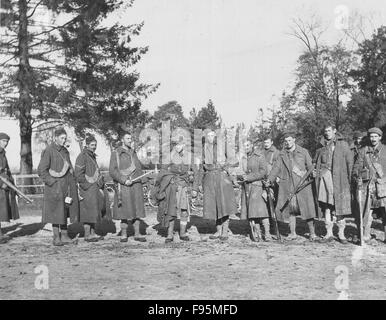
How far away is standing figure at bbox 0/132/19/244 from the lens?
9562 mm

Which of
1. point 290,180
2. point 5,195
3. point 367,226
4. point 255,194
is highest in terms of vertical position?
point 290,180

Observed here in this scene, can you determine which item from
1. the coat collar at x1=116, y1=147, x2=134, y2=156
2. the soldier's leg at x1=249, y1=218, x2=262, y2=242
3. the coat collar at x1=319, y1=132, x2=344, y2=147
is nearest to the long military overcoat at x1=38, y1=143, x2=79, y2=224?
the coat collar at x1=116, y1=147, x2=134, y2=156

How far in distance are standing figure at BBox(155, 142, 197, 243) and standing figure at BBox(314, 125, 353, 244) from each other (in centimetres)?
235

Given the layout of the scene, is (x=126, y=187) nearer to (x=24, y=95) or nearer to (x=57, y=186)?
(x=57, y=186)

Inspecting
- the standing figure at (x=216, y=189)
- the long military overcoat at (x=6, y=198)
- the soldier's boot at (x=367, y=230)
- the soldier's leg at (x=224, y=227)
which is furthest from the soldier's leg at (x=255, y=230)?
the long military overcoat at (x=6, y=198)

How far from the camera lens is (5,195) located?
9.64 metres

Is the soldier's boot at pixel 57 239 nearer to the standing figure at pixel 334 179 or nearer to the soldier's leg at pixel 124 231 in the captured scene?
the soldier's leg at pixel 124 231

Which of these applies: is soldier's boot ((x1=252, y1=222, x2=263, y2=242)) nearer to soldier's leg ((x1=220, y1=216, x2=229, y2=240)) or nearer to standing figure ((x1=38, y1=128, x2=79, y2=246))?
soldier's leg ((x1=220, y1=216, x2=229, y2=240))

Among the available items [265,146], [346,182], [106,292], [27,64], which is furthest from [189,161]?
[27,64]

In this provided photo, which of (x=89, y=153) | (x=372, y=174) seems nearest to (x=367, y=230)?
(x=372, y=174)

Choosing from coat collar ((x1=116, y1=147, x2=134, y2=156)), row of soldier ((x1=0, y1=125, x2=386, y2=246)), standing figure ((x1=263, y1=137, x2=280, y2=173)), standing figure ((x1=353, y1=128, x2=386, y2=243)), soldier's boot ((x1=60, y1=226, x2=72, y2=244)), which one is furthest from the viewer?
standing figure ((x1=263, y1=137, x2=280, y2=173))

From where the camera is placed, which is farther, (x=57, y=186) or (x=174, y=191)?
(x=174, y=191)

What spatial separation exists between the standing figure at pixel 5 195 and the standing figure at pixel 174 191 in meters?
2.84

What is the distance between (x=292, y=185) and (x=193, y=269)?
3.04 meters
